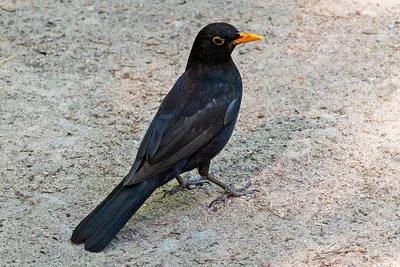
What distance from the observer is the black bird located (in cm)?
498

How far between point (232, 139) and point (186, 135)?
1.07 metres

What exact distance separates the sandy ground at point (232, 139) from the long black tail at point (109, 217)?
0.28 feet

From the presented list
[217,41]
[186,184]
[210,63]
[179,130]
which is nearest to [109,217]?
[179,130]

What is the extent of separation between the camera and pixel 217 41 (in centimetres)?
564

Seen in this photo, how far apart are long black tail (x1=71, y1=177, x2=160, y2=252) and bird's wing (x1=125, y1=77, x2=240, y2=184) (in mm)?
85

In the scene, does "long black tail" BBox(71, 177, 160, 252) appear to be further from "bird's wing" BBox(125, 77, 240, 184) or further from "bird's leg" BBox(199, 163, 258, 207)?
"bird's leg" BBox(199, 163, 258, 207)

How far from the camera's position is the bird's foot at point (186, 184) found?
5770 millimetres

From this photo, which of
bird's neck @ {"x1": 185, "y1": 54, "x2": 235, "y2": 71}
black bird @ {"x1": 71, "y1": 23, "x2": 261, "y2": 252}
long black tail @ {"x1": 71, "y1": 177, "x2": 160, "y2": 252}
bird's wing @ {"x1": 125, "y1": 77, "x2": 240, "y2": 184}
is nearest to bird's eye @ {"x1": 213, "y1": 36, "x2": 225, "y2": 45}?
black bird @ {"x1": 71, "y1": 23, "x2": 261, "y2": 252}

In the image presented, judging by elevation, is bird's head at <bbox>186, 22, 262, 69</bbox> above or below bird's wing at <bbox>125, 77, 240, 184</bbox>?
above

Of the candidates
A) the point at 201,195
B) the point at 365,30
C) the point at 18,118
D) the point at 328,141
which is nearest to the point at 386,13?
the point at 365,30

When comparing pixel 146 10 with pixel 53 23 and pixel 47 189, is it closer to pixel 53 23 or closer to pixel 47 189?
pixel 53 23

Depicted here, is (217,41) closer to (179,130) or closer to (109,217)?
(179,130)

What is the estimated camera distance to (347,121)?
6.40 metres

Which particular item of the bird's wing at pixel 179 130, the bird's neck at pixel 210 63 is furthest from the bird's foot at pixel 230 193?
the bird's neck at pixel 210 63
